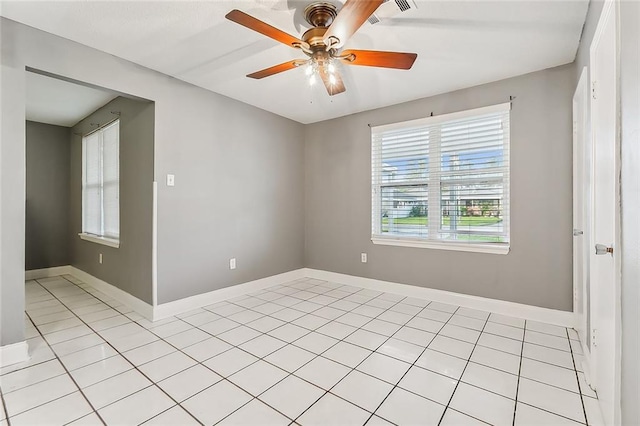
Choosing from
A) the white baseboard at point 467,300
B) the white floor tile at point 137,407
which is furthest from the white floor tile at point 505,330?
the white floor tile at point 137,407

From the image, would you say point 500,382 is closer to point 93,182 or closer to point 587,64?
point 587,64

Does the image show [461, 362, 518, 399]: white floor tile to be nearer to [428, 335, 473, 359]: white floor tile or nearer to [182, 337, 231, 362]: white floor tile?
[428, 335, 473, 359]: white floor tile

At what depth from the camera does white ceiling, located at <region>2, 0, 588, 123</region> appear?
1995 mm

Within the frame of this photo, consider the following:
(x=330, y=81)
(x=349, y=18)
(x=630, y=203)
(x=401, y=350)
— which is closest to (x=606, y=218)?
(x=630, y=203)

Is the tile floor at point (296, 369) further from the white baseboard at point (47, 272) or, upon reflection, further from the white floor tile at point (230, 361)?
the white baseboard at point (47, 272)

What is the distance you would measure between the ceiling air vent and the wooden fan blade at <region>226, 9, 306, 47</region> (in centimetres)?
50

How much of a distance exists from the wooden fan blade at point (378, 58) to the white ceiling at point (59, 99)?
2.54 meters

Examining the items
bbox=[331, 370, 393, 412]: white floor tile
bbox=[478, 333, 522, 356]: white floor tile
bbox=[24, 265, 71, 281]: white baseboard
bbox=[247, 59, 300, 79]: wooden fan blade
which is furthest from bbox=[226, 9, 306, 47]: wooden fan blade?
bbox=[24, 265, 71, 281]: white baseboard

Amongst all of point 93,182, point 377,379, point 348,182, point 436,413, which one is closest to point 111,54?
point 93,182

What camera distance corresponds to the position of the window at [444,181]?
124 inches

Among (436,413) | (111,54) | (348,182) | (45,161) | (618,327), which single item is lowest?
(436,413)

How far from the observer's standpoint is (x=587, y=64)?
6.75 feet

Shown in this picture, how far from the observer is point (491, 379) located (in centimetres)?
191

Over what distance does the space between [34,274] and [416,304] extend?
223 inches
